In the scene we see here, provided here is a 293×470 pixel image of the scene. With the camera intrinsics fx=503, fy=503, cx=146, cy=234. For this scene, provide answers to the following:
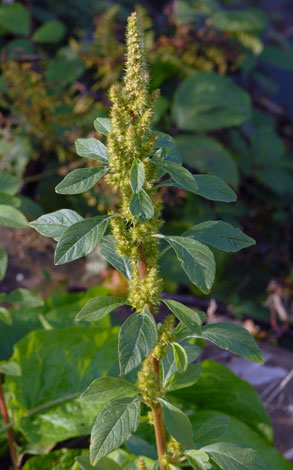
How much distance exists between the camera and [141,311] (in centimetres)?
83

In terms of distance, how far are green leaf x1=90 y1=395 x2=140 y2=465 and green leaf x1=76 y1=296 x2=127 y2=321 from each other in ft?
0.51

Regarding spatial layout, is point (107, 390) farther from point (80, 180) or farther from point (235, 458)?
point (80, 180)

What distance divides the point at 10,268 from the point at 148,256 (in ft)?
4.88

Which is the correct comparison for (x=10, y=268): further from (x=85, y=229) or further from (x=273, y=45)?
(x=273, y=45)

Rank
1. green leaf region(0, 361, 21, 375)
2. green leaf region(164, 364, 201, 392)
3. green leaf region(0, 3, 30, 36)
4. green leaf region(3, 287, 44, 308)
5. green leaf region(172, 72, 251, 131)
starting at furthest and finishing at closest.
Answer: green leaf region(0, 3, 30, 36), green leaf region(172, 72, 251, 131), green leaf region(3, 287, 44, 308), green leaf region(0, 361, 21, 375), green leaf region(164, 364, 201, 392)

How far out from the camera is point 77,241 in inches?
30.4

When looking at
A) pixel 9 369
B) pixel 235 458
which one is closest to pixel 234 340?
pixel 235 458

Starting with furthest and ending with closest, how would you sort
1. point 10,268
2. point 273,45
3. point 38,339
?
point 273,45, point 10,268, point 38,339

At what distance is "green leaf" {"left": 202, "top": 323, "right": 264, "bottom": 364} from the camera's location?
834 mm

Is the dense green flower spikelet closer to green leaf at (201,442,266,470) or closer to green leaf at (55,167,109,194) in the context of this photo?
green leaf at (55,167,109,194)

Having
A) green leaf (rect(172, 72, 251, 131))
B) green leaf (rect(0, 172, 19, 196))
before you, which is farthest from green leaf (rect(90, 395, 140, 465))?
green leaf (rect(172, 72, 251, 131))

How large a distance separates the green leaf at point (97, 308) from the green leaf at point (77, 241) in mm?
110

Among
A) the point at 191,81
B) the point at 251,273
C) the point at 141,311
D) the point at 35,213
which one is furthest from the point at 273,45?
the point at 141,311

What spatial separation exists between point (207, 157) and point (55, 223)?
1606 mm
